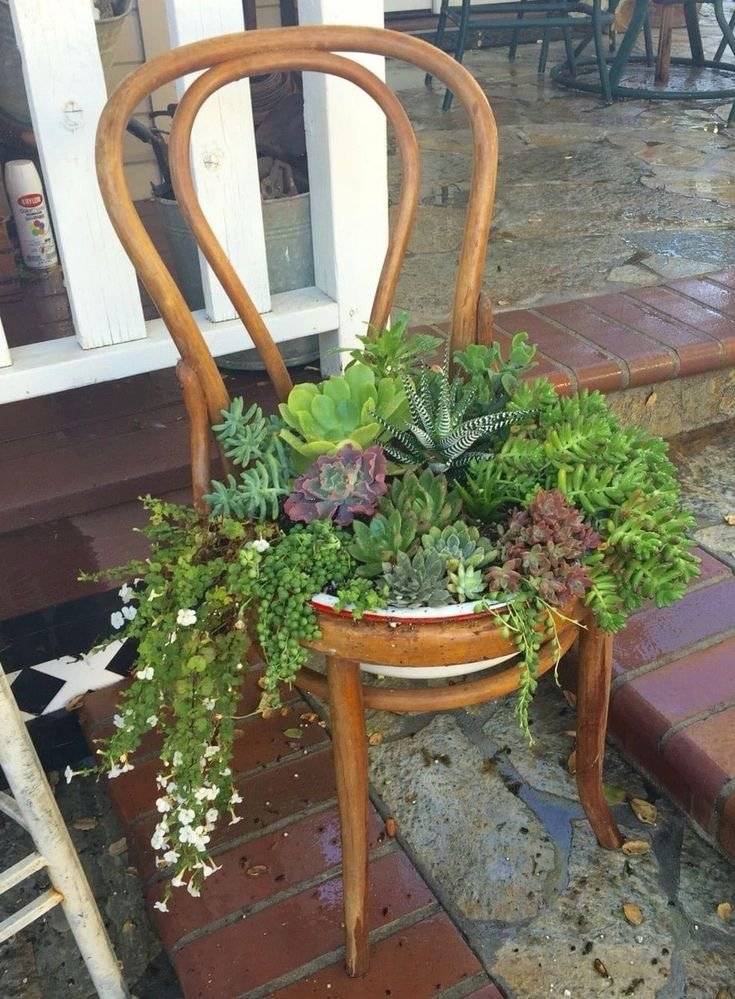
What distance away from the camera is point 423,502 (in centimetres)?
114

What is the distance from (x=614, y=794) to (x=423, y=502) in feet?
2.51

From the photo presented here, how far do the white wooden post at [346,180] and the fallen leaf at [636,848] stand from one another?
0.97 m

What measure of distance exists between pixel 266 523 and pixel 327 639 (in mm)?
184

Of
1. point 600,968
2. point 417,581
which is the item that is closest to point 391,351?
point 417,581

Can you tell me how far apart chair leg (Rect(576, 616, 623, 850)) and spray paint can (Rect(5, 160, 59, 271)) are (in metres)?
Result: 2.19

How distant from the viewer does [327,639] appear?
107 cm

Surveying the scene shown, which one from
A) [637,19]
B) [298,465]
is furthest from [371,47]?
[637,19]

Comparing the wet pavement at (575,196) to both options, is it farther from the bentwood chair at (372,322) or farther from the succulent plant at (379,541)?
the succulent plant at (379,541)

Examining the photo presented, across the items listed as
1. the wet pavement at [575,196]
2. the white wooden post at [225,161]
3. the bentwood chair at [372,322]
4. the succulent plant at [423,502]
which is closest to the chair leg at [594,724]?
the bentwood chair at [372,322]

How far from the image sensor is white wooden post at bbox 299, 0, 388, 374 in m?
1.68

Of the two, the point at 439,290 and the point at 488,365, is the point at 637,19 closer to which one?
the point at 439,290

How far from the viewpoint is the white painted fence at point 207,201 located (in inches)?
60.6

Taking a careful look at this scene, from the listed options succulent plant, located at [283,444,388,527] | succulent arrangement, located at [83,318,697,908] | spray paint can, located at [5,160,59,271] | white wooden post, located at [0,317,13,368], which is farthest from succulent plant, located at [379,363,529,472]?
spray paint can, located at [5,160,59,271]

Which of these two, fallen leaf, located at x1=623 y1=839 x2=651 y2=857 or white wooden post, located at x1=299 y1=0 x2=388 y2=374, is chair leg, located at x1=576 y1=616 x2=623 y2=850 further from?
white wooden post, located at x1=299 y1=0 x2=388 y2=374
